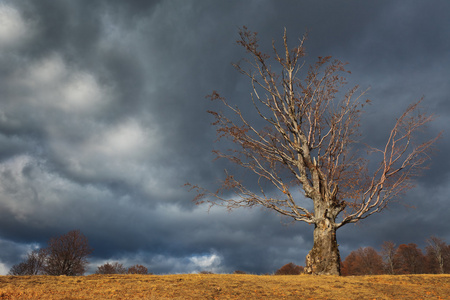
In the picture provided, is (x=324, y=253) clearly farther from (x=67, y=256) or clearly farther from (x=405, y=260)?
(x=405, y=260)

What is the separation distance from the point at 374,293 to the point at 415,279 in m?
3.40

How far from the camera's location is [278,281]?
9016 mm

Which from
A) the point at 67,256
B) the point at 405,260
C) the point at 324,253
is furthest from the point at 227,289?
the point at 405,260

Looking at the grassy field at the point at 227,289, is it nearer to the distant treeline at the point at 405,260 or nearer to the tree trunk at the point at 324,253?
the tree trunk at the point at 324,253

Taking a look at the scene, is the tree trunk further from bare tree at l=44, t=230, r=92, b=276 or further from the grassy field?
bare tree at l=44, t=230, r=92, b=276

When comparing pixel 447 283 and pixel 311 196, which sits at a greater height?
pixel 311 196

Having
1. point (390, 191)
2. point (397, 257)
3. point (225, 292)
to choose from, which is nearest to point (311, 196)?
point (390, 191)

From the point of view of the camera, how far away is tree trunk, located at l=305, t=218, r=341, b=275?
1226cm

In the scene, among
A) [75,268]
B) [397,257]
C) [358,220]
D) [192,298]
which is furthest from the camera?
[397,257]

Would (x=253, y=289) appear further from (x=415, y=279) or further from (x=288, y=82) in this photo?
(x=288, y=82)

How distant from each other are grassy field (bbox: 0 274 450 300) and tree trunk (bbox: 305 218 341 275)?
2.64m

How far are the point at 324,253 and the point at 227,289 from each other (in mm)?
6652

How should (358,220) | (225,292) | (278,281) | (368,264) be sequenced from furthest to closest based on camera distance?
1. (368,264)
2. (358,220)
3. (278,281)
4. (225,292)

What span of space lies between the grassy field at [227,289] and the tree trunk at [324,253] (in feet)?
8.66
